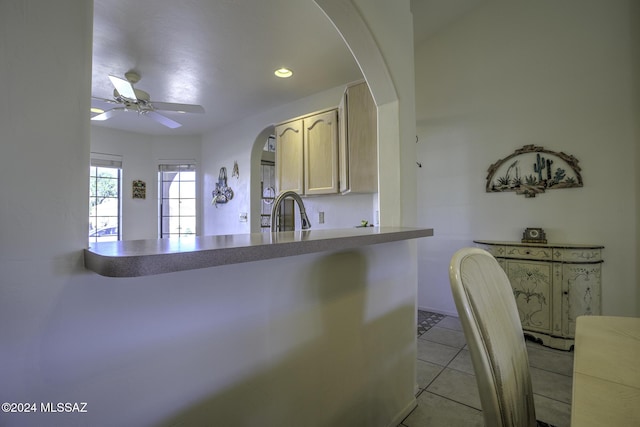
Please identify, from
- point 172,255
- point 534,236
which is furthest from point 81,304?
point 534,236

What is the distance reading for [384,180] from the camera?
1.79 m

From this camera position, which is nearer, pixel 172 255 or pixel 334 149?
pixel 172 255

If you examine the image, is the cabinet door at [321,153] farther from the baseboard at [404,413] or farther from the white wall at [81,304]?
the white wall at [81,304]

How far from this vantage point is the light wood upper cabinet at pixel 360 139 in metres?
2.40

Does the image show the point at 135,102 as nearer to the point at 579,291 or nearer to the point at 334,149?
the point at 334,149

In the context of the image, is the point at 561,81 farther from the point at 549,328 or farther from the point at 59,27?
the point at 59,27

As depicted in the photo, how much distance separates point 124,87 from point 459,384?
11.3 feet

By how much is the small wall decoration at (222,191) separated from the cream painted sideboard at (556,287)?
383 cm

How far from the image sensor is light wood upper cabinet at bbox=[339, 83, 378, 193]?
2404 millimetres

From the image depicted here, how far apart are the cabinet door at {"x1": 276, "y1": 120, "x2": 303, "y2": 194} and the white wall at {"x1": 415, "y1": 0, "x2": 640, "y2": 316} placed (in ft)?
5.02

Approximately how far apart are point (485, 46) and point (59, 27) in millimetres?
3767

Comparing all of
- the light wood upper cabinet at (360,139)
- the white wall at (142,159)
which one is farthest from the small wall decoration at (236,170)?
the light wood upper cabinet at (360,139)

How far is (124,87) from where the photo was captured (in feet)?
7.90

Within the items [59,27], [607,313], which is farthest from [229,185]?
[607,313]
